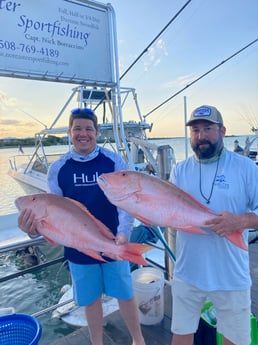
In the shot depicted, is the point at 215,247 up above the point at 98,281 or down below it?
above

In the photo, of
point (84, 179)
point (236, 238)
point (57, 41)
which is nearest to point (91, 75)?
point (57, 41)

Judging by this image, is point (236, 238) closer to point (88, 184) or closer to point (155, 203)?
point (155, 203)

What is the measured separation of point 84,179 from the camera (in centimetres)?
175

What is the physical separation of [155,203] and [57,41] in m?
2.69

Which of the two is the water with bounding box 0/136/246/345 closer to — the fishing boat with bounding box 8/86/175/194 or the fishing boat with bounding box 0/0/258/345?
the fishing boat with bounding box 0/0/258/345

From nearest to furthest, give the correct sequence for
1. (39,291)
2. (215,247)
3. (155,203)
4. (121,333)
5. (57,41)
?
(155,203), (215,247), (121,333), (57,41), (39,291)

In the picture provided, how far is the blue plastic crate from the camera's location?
5.24 ft

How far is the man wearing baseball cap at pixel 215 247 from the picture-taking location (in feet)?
4.74

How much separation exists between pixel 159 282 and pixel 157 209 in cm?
139

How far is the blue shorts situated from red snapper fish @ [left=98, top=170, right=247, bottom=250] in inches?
29.4

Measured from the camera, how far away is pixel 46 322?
3561mm

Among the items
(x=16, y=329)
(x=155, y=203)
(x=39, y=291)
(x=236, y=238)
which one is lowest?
(x=39, y=291)

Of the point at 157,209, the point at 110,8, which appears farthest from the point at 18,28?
the point at 157,209

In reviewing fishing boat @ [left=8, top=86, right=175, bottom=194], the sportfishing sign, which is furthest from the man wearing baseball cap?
fishing boat @ [left=8, top=86, right=175, bottom=194]
